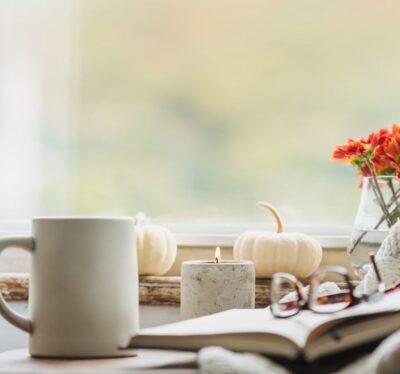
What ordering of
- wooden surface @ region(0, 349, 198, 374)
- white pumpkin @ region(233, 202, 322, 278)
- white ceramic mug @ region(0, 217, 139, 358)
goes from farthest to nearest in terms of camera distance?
white pumpkin @ region(233, 202, 322, 278), white ceramic mug @ region(0, 217, 139, 358), wooden surface @ region(0, 349, 198, 374)

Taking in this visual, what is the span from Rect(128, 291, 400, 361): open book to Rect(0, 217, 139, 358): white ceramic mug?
0.08 meters

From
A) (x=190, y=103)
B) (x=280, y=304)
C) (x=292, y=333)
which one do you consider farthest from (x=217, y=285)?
(x=190, y=103)

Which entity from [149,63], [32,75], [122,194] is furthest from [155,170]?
[32,75]

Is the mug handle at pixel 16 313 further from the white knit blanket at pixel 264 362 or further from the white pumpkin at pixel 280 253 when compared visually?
the white pumpkin at pixel 280 253

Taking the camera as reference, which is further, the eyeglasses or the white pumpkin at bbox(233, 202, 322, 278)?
the white pumpkin at bbox(233, 202, 322, 278)

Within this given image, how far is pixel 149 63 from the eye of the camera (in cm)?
218

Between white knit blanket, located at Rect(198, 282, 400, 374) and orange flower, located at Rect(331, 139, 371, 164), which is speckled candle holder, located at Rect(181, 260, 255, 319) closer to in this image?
white knit blanket, located at Rect(198, 282, 400, 374)

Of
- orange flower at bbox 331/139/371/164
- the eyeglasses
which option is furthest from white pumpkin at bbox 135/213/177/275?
the eyeglasses

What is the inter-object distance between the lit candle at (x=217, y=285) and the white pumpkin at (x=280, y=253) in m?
0.60

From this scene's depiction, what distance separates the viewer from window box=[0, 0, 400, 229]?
208 centimetres

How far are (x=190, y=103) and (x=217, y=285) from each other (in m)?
1.04

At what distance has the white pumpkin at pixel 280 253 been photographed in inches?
71.3

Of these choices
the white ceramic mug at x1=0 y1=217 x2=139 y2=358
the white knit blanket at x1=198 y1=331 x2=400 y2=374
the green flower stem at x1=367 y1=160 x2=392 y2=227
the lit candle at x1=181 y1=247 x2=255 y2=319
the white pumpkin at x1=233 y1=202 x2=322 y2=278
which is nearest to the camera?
the white knit blanket at x1=198 y1=331 x2=400 y2=374

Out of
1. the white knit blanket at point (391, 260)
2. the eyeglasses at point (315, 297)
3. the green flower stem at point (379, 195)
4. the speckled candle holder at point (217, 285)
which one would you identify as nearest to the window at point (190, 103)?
the green flower stem at point (379, 195)
